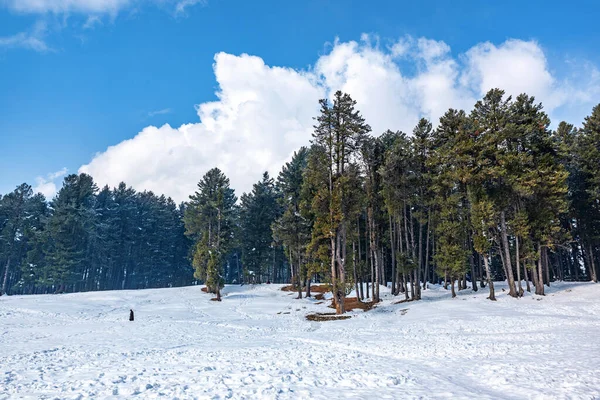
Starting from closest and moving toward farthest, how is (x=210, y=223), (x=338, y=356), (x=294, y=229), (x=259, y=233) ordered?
(x=338, y=356), (x=294, y=229), (x=210, y=223), (x=259, y=233)

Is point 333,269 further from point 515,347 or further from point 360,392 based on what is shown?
point 360,392

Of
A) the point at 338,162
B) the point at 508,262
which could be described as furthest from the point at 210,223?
the point at 508,262

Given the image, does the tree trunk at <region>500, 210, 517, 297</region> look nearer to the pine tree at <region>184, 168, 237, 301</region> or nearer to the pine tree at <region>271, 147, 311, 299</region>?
the pine tree at <region>271, 147, 311, 299</region>

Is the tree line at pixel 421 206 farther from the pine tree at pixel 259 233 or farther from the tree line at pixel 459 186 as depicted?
the pine tree at pixel 259 233

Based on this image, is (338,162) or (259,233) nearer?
(338,162)

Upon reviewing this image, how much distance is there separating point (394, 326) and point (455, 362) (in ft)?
37.8

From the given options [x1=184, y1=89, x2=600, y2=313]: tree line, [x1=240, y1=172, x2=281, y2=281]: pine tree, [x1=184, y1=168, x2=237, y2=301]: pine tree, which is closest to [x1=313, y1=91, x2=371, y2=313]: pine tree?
[x1=184, y1=89, x2=600, y2=313]: tree line

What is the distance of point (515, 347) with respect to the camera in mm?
14797

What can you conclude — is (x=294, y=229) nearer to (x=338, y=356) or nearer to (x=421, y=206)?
(x=421, y=206)

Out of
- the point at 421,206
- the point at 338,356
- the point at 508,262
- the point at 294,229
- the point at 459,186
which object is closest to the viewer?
the point at 338,356

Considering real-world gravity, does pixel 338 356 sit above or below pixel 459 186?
below

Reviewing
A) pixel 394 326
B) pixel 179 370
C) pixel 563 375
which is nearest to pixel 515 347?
pixel 563 375

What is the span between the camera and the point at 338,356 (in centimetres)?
1351

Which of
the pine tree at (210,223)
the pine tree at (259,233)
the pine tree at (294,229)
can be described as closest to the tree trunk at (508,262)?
the pine tree at (294,229)
